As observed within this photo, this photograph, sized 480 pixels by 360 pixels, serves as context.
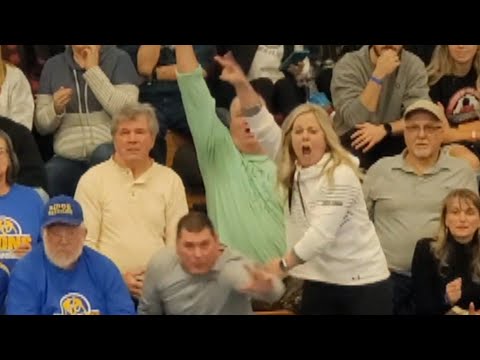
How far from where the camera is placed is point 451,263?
6.21 meters

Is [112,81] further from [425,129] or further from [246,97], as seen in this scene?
[425,129]

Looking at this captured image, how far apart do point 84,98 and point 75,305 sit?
4.35ft

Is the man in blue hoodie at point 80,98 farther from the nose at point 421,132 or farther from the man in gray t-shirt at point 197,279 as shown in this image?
the nose at point 421,132

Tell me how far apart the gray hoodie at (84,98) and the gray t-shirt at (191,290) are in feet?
3.56

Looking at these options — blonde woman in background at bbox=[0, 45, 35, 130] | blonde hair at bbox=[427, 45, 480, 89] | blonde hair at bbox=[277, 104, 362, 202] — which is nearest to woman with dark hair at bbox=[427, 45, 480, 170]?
blonde hair at bbox=[427, 45, 480, 89]

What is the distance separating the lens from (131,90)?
22.1ft

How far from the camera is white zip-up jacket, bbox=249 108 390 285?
19.1ft

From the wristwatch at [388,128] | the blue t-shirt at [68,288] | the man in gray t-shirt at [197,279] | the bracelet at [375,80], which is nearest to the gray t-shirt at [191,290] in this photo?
→ the man in gray t-shirt at [197,279]
